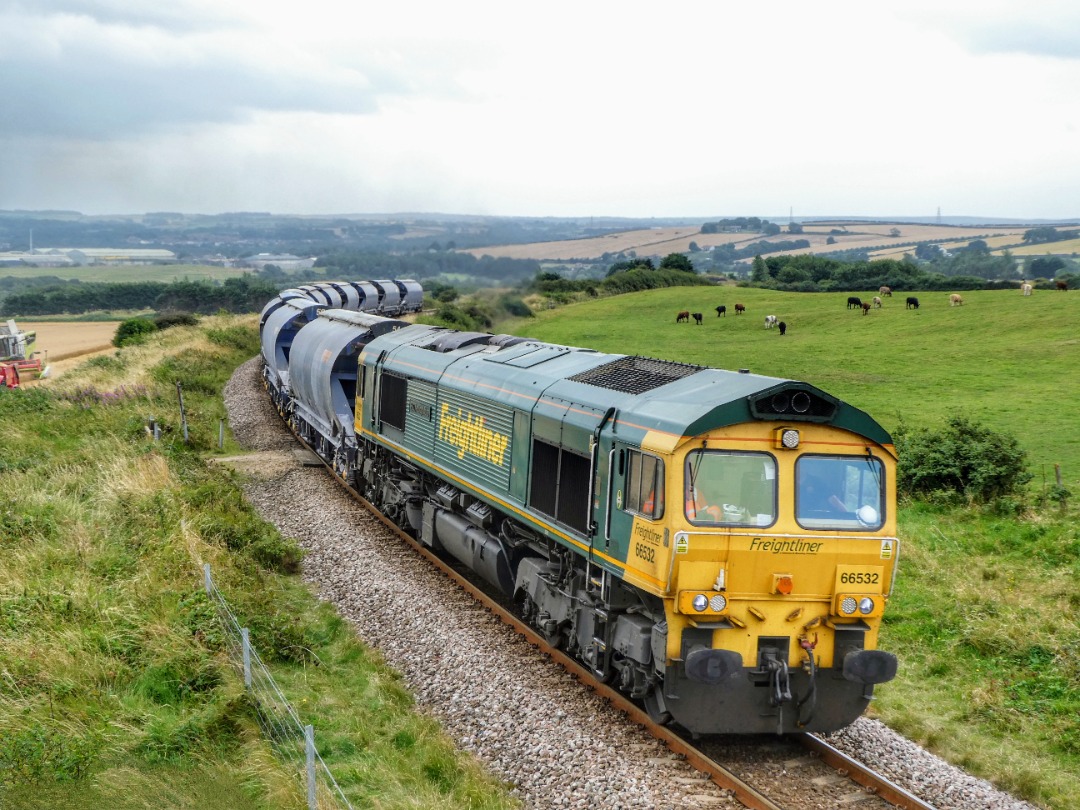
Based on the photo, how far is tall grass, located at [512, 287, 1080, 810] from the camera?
11.8 m

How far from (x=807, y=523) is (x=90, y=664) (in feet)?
27.4

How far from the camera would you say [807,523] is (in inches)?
406

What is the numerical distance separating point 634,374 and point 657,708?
4.24 m

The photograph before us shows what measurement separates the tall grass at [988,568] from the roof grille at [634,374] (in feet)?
16.7

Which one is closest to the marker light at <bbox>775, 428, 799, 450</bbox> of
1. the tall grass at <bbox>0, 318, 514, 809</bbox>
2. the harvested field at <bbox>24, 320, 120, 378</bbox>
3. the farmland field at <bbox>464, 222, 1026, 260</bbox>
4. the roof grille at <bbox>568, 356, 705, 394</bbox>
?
the roof grille at <bbox>568, 356, 705, 394</bbox>

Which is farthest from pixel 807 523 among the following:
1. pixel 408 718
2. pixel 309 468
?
pixel 309 468

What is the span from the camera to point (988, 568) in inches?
665

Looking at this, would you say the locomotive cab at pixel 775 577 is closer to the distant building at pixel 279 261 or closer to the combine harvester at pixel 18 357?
the combine harvester at pixel 18 357

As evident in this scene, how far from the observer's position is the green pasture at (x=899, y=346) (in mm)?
30594

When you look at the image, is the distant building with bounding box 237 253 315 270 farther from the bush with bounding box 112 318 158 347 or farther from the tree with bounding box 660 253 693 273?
the tree with bounding box 660 253 693 273

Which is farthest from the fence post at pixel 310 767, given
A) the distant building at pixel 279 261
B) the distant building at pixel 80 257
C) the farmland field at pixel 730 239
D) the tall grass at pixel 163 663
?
the distant building at pixel 80 257

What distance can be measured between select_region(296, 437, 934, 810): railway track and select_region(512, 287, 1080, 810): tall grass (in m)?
1.71

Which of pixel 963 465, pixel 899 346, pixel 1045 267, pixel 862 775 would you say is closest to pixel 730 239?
pixel 1045 267

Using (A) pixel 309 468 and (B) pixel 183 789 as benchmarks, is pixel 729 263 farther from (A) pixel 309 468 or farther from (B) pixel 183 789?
(B) pixel 183 789
